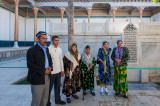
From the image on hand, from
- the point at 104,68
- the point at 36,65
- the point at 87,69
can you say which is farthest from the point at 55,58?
the point at 104,68

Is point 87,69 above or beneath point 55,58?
beneath

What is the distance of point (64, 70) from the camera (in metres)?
2.76

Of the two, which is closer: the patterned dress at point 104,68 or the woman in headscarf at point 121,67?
the woman in headscarf at point 121,67

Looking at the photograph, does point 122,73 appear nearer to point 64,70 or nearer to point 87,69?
point 87,69

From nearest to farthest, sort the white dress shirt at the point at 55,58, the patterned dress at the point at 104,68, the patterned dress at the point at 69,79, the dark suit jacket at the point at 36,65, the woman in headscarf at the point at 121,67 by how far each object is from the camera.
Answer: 1. the dark suit jacket at the point at 36,65
2. the white dress shirt at the point at 55,58
3. the patterned dress at the point at 69,79
4. the woman in headscarf at the point at 121,67
5. the patterned dress at the point at 104,68

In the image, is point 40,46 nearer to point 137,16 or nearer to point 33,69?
point 33,69

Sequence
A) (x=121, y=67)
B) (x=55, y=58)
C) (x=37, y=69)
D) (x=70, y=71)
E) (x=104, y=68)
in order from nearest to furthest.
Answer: (x=37, y=69) < (x=55, y=58) < (x=70, y=71) < (x=121, y=67) < (x=104, y=68)

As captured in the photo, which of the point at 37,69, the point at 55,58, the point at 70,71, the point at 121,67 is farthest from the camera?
the point at 121,67

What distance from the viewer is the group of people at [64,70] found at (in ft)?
5.85

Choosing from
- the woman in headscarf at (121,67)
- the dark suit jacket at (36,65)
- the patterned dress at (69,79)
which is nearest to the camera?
the dark suit jacket at (36,65)

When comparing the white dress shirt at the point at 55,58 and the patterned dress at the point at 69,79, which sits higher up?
the white dress shirt at the point at 55,58

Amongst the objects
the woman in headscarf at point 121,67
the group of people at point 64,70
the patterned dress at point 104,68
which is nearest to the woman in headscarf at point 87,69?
the group of people at point 64,70

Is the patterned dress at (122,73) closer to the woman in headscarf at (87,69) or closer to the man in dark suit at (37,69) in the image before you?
the woman in headscarf at (87,69)

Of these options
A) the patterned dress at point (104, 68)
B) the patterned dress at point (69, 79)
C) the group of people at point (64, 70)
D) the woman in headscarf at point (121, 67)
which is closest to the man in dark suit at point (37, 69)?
the group of people at point (64, 70)
